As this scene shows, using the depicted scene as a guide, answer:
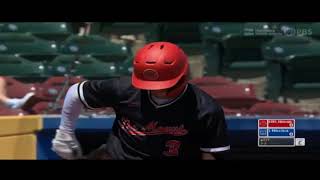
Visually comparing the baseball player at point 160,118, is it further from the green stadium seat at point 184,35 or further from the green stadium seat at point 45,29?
the green stadium seat at point 45,29

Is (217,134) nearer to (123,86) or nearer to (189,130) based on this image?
(189,130)

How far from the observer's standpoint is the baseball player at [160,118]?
2650 millimetres

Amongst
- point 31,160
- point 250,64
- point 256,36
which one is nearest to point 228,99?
point 256,36

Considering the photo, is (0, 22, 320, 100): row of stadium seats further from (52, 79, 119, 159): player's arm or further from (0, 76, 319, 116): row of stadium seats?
(52, 79, 119, 159): player's arm

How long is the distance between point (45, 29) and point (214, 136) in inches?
163

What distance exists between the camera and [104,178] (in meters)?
2.86

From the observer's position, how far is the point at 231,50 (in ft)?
18.9

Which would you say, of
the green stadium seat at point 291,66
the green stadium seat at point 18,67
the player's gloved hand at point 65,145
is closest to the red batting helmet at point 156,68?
the player's gloved hand at point 65,145

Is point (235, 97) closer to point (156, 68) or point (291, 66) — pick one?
point (291, 66)

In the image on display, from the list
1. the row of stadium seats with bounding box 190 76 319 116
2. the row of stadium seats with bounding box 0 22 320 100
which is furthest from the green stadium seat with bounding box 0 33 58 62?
the row of stadium seats with bounding box 190 76 319 116

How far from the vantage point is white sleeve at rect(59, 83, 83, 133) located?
2742 mm

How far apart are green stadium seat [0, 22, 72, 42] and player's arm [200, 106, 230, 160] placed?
153 inches
